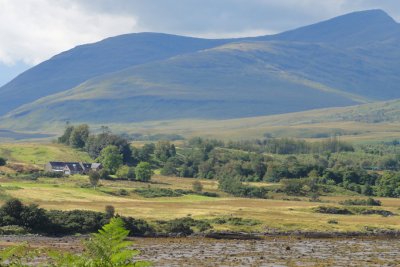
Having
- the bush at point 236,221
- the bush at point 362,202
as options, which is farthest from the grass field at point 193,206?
the bush at point 362,202

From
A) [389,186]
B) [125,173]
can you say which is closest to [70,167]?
[125,173]

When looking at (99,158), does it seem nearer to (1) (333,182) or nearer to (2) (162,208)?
(1) (333,182)

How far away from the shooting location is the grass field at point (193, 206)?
100000 mm

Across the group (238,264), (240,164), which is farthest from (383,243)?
(240,164)

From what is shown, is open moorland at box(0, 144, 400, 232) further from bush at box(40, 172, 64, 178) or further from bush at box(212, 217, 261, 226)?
bush at box(40, 172, 64, 178)

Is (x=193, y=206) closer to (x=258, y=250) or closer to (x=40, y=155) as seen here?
(x=258, y=250)

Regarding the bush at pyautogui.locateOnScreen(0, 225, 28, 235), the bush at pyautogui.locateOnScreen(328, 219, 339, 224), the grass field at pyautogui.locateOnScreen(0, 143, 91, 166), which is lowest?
the bush at pyautogui.locateOnScreen(328, 219, 339, 224)

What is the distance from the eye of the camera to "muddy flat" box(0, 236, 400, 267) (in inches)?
2591

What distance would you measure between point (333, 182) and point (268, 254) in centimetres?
9526

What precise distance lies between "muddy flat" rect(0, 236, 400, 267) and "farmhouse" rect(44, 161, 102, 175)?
81.9 meters

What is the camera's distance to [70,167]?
6550 inches

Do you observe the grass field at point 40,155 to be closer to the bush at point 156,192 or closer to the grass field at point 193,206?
the grass field at point 193,206

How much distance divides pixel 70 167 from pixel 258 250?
96925 millimetres

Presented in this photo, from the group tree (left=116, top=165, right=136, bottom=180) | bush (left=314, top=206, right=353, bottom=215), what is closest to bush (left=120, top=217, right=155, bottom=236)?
bush (left=314, top=206, right=353, bottom=215)
